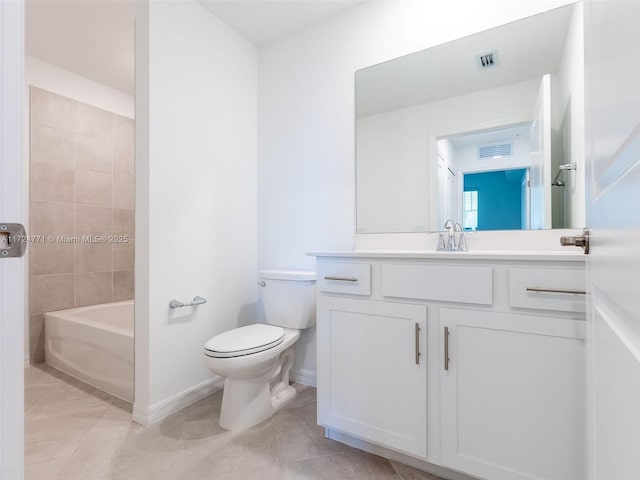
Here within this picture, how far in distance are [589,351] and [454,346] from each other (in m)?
0.53

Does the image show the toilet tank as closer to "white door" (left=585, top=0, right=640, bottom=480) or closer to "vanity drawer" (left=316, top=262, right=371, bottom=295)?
"vanity drawer" (left=316, top=262, right=371, bottom=295)

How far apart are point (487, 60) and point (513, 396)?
5.24ft

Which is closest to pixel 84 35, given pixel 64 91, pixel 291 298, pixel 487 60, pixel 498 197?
pixel 64 91

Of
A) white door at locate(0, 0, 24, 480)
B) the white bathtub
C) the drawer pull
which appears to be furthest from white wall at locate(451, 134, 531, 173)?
the white bathtub

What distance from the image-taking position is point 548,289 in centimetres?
108

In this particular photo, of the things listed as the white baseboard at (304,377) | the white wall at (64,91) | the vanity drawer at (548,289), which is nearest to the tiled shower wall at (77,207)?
the white wall at (64,91)

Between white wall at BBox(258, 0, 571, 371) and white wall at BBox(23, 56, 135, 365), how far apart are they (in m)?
1.67

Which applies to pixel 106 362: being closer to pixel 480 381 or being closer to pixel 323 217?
pixel 323 217

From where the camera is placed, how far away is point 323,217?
7.05ft

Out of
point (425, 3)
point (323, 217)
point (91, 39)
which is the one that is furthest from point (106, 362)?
point (425, 3)

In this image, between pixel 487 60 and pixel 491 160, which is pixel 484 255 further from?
pixel 487 60

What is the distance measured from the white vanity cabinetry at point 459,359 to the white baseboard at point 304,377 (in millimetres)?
679

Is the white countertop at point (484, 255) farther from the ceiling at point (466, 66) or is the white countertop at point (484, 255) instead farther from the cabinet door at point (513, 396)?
the ceiling at point (466, 66)

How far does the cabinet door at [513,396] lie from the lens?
41.0 inches
